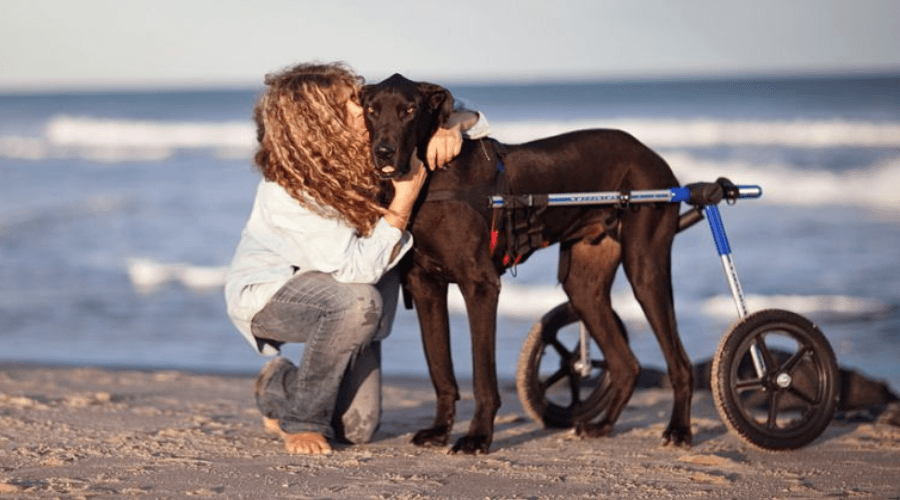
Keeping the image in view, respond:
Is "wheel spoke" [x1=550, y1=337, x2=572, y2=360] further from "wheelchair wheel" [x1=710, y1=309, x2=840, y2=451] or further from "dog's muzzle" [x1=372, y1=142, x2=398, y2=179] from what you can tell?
"dog's muzzle" [x1=372, y1=142, x2=398, y2=179]

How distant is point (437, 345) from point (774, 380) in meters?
1.46

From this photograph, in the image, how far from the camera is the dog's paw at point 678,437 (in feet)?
17.6

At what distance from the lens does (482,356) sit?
506cm

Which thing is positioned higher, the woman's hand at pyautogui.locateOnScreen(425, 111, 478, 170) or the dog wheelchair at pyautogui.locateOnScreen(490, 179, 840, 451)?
the woman's hand at pyautogui.locateOnScreen(425, 111, 478, 170)

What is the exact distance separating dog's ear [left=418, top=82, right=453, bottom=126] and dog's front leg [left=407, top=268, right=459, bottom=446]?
0.66 meters

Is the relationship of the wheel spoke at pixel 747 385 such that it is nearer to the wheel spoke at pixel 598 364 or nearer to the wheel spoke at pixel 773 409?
the wheel spoke at pixel 773 409

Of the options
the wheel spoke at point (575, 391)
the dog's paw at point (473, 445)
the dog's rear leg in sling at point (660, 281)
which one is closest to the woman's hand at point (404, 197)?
the dog's paw at point (473, 445)

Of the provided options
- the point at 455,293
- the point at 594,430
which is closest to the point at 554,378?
the point at 594,430

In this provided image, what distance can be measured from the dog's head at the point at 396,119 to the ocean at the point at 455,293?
2070mm

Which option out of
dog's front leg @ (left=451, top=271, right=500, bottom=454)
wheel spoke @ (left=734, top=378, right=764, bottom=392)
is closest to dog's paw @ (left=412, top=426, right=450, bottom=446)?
dog's front leg @ (left=451, top=271, right=500, bottom=454)

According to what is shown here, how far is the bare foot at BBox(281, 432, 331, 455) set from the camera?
4957 mm

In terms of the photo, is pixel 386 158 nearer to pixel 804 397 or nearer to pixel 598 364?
pixel 598 364

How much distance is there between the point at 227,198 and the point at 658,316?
14.3 meters

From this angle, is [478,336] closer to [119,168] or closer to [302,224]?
[302,224]
